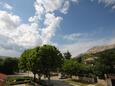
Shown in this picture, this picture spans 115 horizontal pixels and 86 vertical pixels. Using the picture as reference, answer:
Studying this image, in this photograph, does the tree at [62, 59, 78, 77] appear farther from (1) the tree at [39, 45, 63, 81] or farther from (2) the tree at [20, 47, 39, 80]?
(2) the tree at [20, 47, 39, 80]

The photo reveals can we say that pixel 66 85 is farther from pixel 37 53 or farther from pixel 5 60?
pixel 5 60

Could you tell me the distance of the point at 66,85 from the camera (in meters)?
66.6

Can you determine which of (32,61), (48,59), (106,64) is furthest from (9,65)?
(106,64)

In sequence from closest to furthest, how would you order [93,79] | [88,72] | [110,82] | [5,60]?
[110,82]
[93,79]
[88,72]
[5,60]

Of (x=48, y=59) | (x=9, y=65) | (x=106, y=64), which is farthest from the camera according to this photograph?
(x=9, y=65)

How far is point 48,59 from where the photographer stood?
66000 mm

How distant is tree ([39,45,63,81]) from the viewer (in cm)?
6606

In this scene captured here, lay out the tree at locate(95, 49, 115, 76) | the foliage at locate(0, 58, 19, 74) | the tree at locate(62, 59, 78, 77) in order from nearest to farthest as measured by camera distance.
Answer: the tree at locate(95, 49, 115, 76)
the tree at locate(62, 59, 78, 77)
the foliage at locate(0, 58, 19, 74)

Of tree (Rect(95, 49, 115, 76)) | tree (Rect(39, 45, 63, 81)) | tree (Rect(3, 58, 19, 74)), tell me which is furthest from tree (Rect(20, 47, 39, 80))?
tree (Rect(3, 58, 19, 74))

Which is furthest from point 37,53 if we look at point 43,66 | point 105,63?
point 105,63

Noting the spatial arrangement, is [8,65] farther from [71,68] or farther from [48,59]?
[48,59]

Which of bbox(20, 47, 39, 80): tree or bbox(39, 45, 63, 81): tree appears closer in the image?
bbox(20, 47, 39, 80): tree

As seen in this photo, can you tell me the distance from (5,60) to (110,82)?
63161 mm

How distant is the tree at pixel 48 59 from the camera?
66062mm
